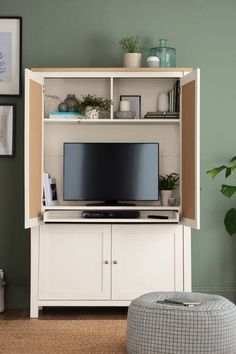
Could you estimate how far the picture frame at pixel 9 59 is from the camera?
5383 millimetres

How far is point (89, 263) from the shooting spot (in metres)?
4.98

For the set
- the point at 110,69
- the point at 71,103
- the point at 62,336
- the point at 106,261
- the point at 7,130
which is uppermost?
the point at 110,69

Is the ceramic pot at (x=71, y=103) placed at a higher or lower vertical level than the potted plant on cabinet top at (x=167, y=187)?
higher

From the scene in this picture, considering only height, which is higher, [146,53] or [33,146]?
[146,53]

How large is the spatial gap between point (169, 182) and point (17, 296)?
161cm

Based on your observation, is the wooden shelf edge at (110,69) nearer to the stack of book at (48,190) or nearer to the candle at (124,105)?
the candle at (124,105)

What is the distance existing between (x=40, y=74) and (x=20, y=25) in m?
0.58

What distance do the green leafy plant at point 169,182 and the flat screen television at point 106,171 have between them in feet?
0.35

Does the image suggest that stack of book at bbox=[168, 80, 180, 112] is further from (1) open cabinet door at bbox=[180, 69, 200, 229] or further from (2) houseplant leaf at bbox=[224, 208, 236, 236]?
(2) houseplant leaf at bbox=[224, 208, 236, 236]

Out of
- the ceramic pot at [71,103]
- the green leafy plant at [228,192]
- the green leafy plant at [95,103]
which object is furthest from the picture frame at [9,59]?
the green leafy plant at [228,192]

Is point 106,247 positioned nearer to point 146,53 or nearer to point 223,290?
point 223,290

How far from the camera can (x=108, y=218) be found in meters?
4.97

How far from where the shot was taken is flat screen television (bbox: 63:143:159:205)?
5.21 m

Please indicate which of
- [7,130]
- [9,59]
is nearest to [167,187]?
[7,130]
